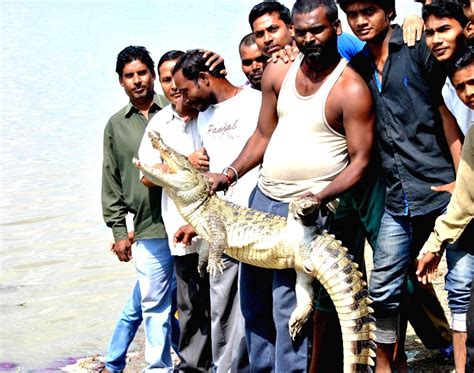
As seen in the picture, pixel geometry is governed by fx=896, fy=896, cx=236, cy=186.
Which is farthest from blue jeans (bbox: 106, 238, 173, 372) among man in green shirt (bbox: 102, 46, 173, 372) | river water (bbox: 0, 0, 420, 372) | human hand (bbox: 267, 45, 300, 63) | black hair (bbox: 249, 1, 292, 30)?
human hand (bbox: 267, 45, 300, 63)

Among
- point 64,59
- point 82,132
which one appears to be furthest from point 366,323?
point 64,59

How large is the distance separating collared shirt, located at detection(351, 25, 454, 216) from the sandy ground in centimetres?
157

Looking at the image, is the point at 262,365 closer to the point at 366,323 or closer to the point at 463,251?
the point at 366,323

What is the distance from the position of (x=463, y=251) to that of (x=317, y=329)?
0.98m

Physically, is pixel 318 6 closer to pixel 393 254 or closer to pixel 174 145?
pixel 393 254

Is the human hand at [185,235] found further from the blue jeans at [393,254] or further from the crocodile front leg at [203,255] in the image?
the blue jeans at [393,254]

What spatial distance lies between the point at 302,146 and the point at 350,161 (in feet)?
0.86

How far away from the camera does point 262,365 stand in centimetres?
498

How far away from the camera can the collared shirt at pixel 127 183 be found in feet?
20.7

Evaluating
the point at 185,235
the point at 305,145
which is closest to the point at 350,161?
the point at 305,145

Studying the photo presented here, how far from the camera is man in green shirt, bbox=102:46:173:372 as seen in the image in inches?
248

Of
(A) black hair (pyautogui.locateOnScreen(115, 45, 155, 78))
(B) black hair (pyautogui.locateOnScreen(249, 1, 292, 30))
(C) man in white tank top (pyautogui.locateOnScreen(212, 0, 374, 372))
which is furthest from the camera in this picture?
(A) black hair (pyautogui.locateOnScreen(115, 45, 155, 78))

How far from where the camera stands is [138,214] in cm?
635

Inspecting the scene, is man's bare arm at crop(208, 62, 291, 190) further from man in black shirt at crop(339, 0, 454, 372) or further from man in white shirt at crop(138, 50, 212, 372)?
man in white shirt at crop(138, 50, 212, 372)
